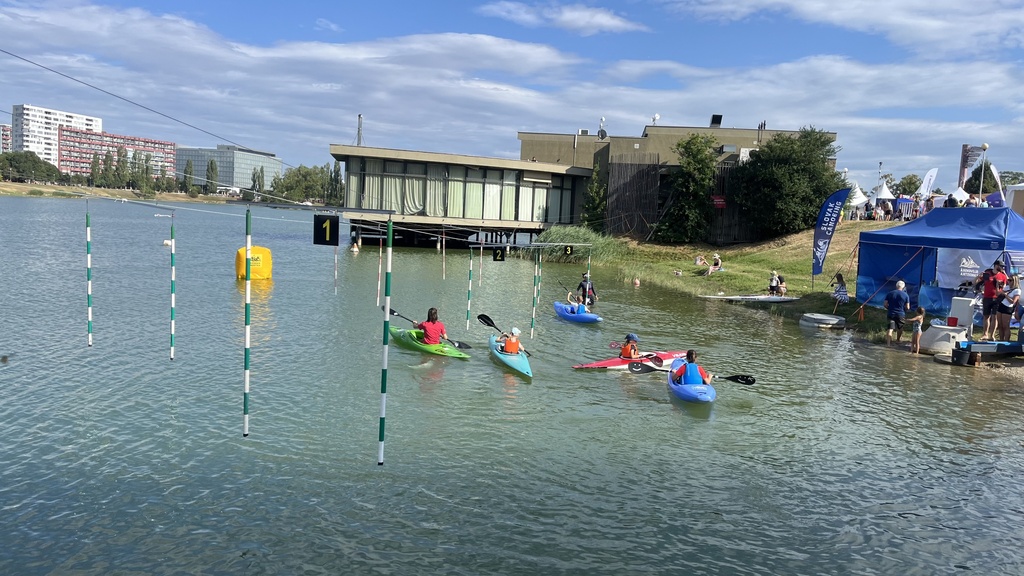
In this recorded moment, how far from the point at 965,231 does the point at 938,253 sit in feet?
7.39

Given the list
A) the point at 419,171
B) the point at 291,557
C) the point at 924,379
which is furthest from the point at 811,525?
the point at 419,171

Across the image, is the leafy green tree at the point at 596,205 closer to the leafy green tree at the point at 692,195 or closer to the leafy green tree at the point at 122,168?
the leafy green tree at the point at 692,195

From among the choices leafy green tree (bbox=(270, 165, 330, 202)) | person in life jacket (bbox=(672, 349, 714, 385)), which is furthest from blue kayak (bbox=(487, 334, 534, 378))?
leafy green tree (bbox=(270, 165, 330, 202))

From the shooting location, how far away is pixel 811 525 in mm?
9562

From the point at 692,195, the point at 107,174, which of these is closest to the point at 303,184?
→ the point at 107,174

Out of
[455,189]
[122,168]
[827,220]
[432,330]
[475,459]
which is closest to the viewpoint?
[475,459]

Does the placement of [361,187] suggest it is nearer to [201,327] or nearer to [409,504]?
[201,327]

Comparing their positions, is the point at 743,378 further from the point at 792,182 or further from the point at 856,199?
the point at 856,199

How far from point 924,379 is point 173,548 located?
17643mm

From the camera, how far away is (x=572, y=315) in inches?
974

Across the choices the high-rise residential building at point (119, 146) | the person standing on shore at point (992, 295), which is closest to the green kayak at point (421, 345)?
the high-rise residential building at point (119, 146)

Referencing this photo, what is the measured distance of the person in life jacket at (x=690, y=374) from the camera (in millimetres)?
15266

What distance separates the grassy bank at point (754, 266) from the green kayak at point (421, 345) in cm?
1433

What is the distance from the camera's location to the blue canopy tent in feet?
69.5
